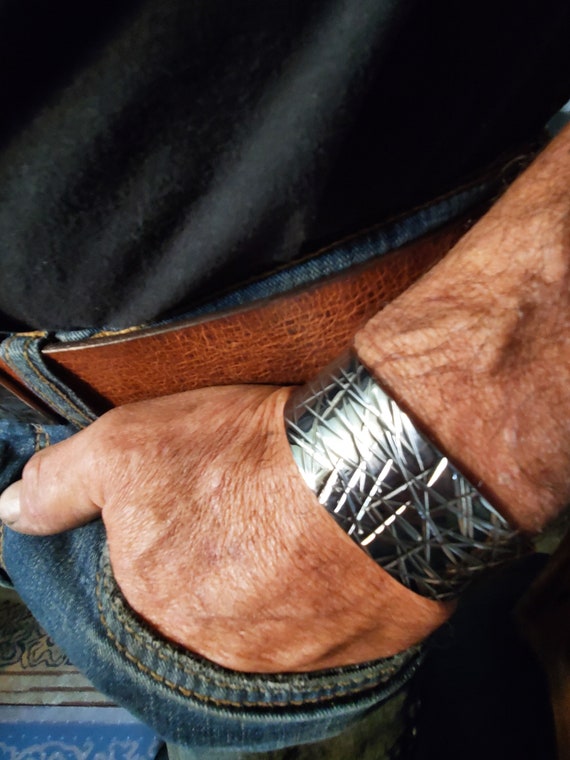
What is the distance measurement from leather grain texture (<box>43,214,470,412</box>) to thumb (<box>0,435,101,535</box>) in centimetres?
9

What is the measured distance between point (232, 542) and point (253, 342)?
0.59 ft

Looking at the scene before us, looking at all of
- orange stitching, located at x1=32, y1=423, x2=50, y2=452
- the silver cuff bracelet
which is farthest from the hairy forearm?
orange stitching, located at x1=32, y1=423, x2=50, y2=452

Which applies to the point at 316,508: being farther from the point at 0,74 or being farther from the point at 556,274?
the point at 0,74

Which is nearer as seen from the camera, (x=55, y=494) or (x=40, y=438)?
(x=55, y=494)

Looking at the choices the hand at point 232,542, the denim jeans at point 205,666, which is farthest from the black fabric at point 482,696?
the hand at point 232,542

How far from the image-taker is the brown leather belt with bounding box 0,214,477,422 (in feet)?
1.47

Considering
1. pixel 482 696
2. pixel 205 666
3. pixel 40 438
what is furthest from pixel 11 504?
pixel 482 696

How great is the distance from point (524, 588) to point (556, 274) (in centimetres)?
77

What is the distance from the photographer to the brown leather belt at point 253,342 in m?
0.45

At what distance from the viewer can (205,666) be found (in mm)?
475

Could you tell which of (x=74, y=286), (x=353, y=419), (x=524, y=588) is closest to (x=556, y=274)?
(x=353, y=419)

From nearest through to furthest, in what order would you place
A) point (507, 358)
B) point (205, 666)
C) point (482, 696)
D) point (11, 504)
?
1. point (507, 358)
2. point (205, 666)
3. point (11, 504)
4. point (482, 696)

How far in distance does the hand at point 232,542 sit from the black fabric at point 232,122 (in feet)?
0.43

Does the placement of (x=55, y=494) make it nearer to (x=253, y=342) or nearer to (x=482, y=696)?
(x=253, y=342)
